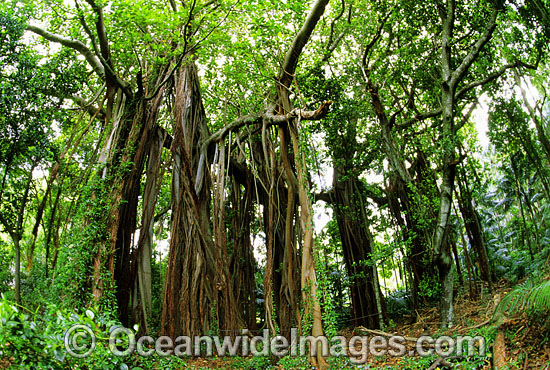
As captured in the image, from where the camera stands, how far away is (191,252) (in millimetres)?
4570

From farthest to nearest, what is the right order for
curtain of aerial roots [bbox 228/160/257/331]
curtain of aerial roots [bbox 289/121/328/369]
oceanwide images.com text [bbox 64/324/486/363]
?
curtain of aerial roots [bbox 228/160/257/331], curtain of aerial roots [bbox 289/121/328/369], oceanwide images.com text [bbox 64/324/486/363]

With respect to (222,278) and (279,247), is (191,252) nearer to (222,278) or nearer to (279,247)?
(222,278)

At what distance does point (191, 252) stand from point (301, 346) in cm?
165

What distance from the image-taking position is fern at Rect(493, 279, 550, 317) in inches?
116

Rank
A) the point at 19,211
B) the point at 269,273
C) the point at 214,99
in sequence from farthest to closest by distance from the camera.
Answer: the point at 214,99 < the point at 19,211 < the point at 269,273

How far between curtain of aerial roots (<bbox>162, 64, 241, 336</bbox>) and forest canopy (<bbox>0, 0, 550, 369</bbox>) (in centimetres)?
2

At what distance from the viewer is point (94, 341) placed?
2.26 meters

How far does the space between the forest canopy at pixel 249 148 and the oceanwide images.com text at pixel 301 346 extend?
0.36ft

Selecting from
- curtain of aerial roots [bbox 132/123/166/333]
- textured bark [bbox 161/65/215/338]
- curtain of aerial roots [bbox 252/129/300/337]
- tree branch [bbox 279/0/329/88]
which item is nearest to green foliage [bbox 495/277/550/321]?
curtain of aerial roots [bbox 252/129/300/337]

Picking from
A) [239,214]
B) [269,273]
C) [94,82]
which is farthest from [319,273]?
[94,82]

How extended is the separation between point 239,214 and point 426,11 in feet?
12.0

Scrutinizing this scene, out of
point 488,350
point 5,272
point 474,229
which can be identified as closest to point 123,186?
point 488,350

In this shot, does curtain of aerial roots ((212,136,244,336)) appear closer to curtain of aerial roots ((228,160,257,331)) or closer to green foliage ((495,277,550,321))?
curtain of aerial roots ((228,160,257,331))

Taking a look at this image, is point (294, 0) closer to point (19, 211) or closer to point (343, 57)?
point (343, 57)
